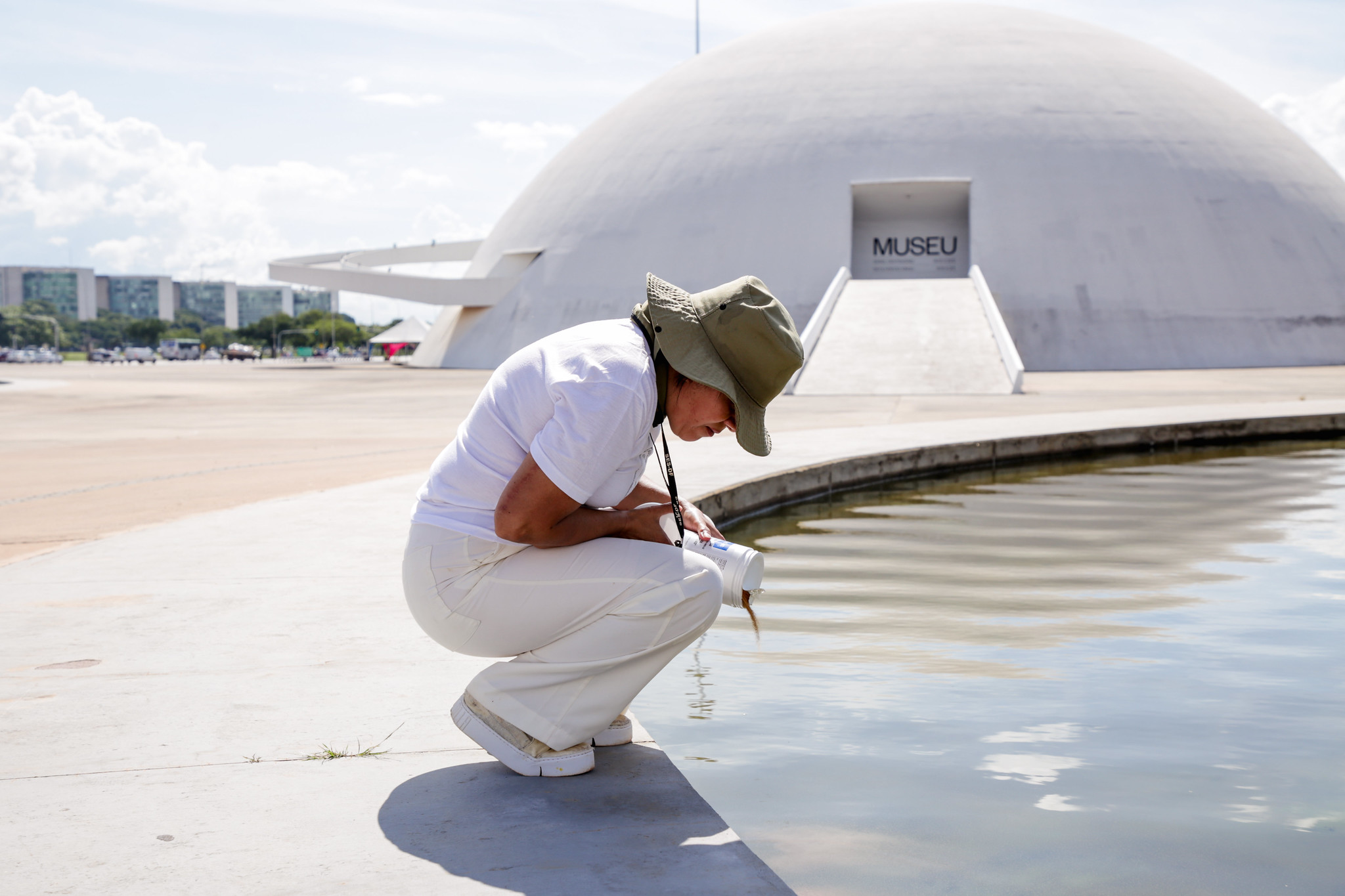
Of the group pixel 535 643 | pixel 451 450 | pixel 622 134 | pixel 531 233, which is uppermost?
pixel 622 134

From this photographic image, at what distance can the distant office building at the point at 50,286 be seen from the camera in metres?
191

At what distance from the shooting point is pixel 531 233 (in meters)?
38.8

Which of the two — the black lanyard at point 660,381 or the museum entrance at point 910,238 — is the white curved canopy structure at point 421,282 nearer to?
the museum entrance at point 910,238

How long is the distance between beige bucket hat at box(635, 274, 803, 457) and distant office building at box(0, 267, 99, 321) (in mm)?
207897

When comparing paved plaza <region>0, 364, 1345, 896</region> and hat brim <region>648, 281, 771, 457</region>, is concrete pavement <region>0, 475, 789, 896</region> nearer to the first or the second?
paved plaza <region>0, 364, 1345, 896</region>

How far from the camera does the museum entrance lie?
1362 inches

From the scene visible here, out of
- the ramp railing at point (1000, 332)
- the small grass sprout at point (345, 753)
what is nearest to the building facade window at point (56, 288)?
the ramp railing at point (1000, 332)

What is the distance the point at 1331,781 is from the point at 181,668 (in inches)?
143

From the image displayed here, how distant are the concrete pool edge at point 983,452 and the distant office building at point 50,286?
660 ft

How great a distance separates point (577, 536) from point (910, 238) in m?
33.4

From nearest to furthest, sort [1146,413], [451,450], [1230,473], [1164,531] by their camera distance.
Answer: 1. [451,450]
2. [1164,531]
3. [1230,473]
4. [1146,413]

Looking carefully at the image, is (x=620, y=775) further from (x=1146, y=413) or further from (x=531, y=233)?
(x=531, y=233)

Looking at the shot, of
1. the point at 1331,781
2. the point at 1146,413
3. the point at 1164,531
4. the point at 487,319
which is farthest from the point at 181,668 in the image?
the point at 487,319

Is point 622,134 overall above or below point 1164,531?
above
